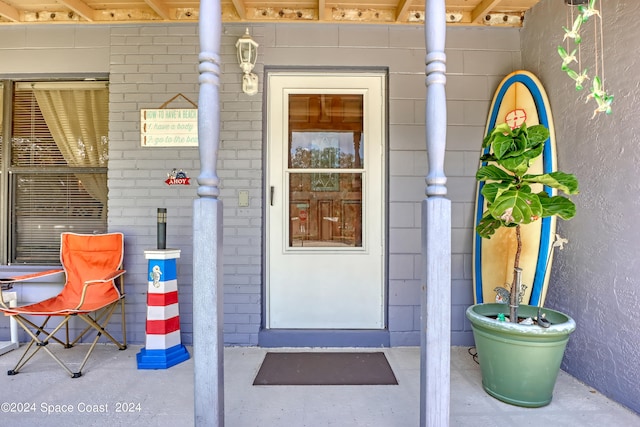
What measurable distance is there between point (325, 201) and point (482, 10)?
1960 millimetres

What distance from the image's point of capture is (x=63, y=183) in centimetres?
315

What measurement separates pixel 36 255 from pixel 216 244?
250cm

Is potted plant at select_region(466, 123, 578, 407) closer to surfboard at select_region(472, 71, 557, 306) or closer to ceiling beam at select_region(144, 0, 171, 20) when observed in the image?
surfboard at select_region(472, 71, 557, 306)

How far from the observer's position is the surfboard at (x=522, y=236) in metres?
2.47

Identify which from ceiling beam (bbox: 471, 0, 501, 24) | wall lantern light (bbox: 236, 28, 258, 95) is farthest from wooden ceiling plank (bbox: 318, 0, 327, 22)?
ceiling beam (bbox: 471, 0, 501, 24)

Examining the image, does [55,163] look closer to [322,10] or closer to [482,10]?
[322,10]

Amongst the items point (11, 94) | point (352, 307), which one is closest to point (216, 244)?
point (352, 307)

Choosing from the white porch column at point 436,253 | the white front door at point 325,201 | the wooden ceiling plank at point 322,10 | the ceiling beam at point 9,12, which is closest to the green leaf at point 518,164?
the white porch column at point 436,253

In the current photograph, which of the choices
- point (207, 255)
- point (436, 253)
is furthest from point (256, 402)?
point (436, 253)

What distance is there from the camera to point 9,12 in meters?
2.94

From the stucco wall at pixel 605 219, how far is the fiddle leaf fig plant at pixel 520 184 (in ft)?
1.15

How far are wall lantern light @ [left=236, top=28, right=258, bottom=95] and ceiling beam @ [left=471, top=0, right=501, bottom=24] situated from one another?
1805 millimetres

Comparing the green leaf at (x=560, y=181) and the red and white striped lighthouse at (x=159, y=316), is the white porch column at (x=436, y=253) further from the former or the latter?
the red and white striped lighthouse at (x=159, y=316)

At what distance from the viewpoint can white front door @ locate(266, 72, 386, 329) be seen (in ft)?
10.1
